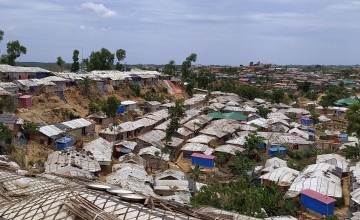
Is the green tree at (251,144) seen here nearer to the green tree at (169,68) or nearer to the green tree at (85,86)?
the green tree at (85,86)

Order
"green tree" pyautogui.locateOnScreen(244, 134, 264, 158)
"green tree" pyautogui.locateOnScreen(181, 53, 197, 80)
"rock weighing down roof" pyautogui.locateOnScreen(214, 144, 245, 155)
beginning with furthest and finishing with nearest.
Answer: "green tree" pyautogui.locateOnScreen(181, 53, 197, 80) → "rock weighing down roof" pyautogui.locateOnScreen(214, 144, 245, 155) → "green tree" pyautogui.locateOnScreen(244, 134, 264, 158)

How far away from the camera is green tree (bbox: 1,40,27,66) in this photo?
37987mm

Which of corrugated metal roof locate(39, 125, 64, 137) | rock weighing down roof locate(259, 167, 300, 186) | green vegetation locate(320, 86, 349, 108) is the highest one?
green vegetation locate(320, 86, 349, 108)

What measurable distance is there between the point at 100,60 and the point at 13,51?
40.6 ft

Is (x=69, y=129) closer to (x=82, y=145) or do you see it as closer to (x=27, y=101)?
(x=82, y=145)

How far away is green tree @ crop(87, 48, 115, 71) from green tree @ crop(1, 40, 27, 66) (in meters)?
11.0

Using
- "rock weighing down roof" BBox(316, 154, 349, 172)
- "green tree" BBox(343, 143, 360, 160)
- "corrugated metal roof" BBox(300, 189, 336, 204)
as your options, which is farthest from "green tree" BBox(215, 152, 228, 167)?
"corrugated metal roof" BBox(300, 189, 336, 204)

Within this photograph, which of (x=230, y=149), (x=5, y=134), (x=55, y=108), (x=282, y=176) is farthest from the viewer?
(x=55, y=108)

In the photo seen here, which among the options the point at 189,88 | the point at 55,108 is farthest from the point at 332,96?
the point at 55,108

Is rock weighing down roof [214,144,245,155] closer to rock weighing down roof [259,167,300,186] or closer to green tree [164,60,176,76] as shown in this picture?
rock weighing down roof [259,167,300,186]

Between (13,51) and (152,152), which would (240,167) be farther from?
(13,51)

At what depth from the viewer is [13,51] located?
38406mm

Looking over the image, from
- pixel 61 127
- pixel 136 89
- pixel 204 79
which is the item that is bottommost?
pixel 61 127

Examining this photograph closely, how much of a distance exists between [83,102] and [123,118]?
4165mm
